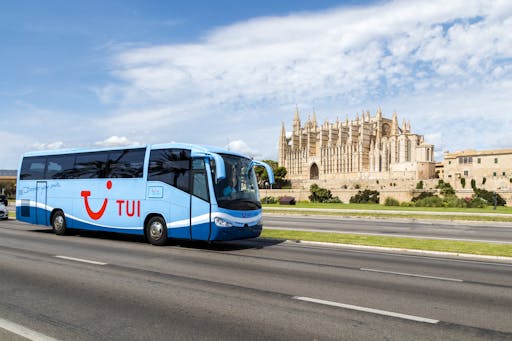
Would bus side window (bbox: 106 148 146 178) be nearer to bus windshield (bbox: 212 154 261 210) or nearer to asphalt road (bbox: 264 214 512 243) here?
bus windshield (bbox: 212 154 261 210)

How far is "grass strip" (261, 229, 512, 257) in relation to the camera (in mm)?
13805

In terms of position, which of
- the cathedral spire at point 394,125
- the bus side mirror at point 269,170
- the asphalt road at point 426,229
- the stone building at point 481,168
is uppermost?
the cathedral spire at point 394,125

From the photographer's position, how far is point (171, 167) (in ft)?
45.9

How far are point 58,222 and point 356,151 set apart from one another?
115 metres

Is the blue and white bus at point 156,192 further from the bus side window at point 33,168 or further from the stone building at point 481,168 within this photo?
the stone building at point 481,168

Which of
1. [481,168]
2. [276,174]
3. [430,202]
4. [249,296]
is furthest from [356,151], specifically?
[249,296]

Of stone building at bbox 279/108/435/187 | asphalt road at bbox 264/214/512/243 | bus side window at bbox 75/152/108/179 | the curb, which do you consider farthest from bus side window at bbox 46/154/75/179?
stone building at bbox 279/108/435/187

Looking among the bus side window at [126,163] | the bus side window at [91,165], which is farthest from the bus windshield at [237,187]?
the bus side window at [91,165]

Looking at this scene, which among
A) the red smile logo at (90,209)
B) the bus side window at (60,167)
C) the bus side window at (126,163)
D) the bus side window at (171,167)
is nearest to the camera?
the bus side window at (171,167)

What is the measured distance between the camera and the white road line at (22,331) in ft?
17.2

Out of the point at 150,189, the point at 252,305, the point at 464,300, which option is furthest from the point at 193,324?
the point at 150,189

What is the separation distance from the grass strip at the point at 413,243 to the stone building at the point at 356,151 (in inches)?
3390

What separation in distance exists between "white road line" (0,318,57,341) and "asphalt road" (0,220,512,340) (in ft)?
0.12

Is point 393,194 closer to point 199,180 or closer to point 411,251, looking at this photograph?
point 411,251
